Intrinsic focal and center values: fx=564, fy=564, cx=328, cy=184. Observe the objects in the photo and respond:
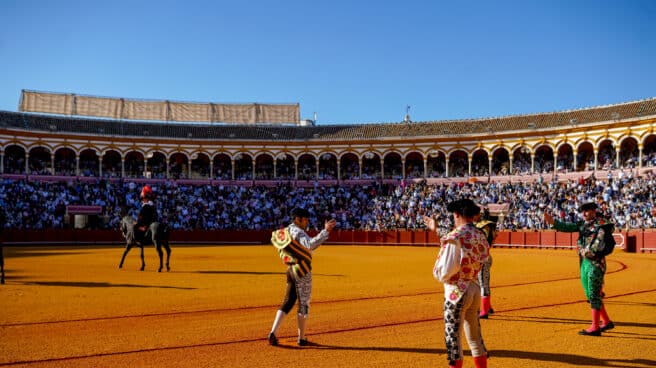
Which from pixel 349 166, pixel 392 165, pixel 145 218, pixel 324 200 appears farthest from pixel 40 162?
pixel 145 218

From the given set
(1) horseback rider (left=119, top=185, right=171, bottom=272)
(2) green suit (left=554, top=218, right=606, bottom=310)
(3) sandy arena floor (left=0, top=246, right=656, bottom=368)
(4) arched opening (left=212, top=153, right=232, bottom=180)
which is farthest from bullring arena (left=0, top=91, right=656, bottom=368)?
(1) horseback rider (left=119, top=185, right=171, bottom=272)

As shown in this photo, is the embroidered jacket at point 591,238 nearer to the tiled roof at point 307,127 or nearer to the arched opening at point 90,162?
the tiled roof at point 307,127

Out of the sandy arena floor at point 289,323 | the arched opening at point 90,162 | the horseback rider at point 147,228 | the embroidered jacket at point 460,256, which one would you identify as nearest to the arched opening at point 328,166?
Result: the arched opening at point 90,162

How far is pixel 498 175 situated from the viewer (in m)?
38.9

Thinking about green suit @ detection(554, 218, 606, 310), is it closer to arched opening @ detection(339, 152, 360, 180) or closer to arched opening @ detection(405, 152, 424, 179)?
arched opening @ detection(405, 152, 424, 179)

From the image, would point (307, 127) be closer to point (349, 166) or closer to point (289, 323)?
point (349, 166)

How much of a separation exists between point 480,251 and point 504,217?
98.5 ft

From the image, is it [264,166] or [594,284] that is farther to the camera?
[264,166]

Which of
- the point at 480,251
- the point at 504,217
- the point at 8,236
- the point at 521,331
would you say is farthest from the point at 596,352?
the point at 8,236

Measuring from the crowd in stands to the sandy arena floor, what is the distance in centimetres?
1997

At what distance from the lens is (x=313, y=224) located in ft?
121

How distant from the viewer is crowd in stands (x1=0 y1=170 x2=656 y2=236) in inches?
1214

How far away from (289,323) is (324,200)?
32276 mm

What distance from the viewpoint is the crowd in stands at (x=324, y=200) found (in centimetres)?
3084
